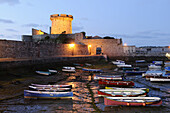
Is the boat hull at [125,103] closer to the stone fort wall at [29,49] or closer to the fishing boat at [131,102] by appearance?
the fishing boat at [131,102]

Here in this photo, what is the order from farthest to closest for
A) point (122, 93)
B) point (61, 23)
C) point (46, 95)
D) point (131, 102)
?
point (61, 23)
point (122, 93)
point (46, 95)
point (131, 102)

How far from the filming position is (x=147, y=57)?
43.2 metres

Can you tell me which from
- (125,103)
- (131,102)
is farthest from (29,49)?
(131,102)

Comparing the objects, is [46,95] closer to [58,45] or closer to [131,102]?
[131,102]

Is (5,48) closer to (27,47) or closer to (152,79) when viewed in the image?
(27,47)

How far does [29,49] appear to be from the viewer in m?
21.2

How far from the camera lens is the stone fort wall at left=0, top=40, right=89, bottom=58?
18234 mm

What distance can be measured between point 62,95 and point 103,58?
2608 cm

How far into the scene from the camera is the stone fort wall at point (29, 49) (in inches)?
718

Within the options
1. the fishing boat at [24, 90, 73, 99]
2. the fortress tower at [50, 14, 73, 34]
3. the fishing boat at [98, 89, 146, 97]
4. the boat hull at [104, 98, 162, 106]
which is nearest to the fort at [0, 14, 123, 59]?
the fortress tower at [50, 14, 73, 34]

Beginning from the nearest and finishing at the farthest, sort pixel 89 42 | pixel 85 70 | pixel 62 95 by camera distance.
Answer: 1. pixel 62 95
2. pixel 85 70
3. pixel 89 42

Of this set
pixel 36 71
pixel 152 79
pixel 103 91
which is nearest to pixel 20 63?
pixel 36 71

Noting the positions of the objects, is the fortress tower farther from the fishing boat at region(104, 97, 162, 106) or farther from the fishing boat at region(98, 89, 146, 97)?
the fishing boat at region(104, 97, 162, 106)

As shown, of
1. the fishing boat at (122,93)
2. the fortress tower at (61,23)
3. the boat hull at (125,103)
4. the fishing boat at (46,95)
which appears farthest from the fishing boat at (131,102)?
the fortress tower at (61,23)
